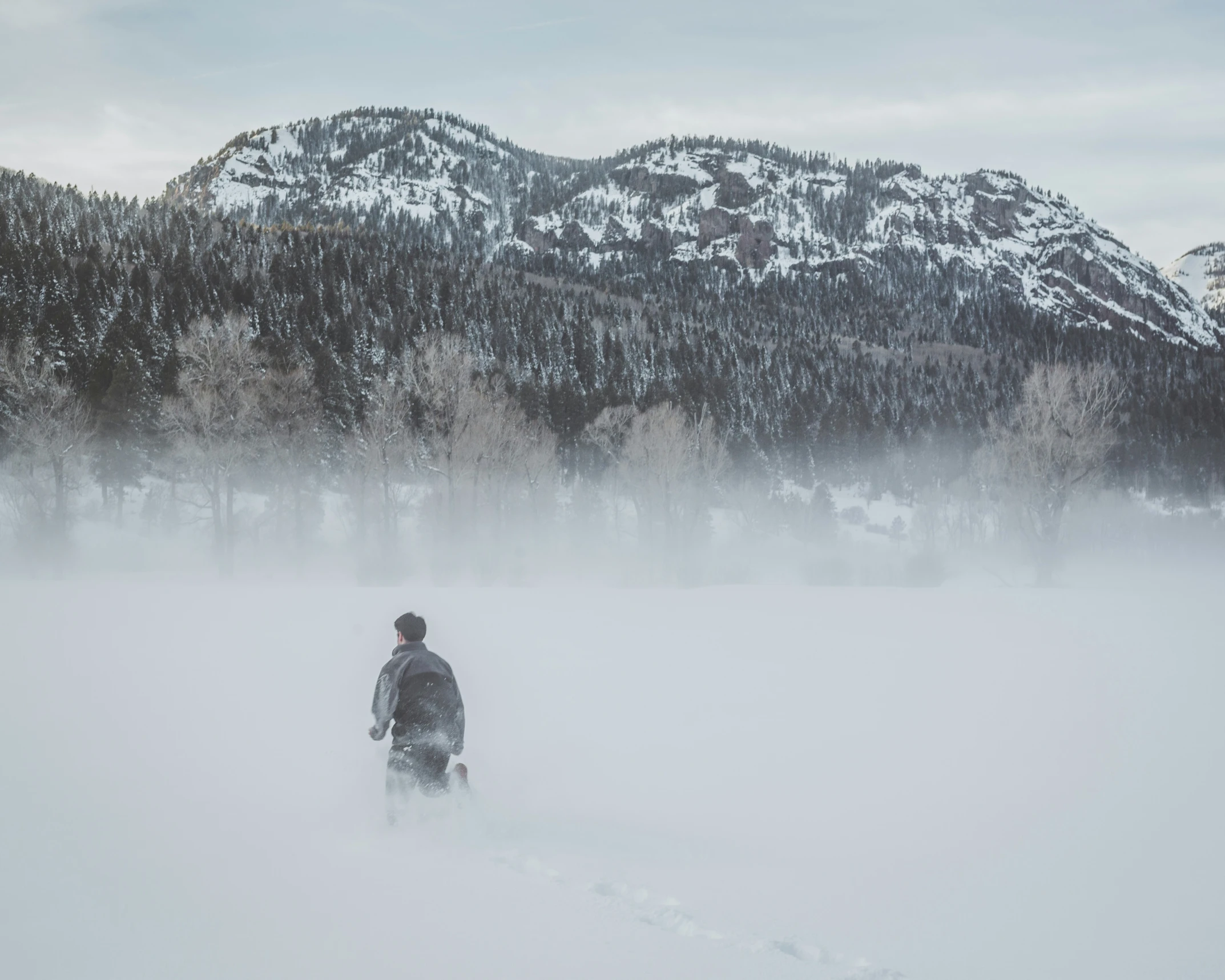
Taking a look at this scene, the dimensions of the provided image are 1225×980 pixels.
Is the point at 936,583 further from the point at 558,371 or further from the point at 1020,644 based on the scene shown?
the point at 558,371

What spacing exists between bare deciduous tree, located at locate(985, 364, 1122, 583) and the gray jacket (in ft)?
109

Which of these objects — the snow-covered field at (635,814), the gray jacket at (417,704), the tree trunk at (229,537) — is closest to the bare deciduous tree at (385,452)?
the tree trunk at (229,537)

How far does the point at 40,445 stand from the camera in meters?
38.8

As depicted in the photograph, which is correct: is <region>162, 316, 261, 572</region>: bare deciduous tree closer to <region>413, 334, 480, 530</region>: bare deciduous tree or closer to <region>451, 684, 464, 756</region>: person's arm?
<region>413, 334, 480, 530</region>: bare deciduous tree

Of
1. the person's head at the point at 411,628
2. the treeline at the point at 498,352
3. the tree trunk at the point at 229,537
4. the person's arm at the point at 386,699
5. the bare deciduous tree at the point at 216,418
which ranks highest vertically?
the treeline at the point at 498,352

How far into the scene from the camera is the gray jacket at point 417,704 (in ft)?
20.9

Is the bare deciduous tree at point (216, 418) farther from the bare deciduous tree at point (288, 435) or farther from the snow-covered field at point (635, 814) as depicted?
the snow-covered field at point (635, 814)

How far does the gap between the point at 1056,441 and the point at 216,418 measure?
119 feet

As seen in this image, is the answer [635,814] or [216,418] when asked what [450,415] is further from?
[635,814]

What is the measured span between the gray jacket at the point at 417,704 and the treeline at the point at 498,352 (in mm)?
37852

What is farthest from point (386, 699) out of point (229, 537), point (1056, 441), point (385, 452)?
point (385, 452)

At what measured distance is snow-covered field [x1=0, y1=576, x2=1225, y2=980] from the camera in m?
4.67

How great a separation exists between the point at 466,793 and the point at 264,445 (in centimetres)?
3858

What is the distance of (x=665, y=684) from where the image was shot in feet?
38.6
